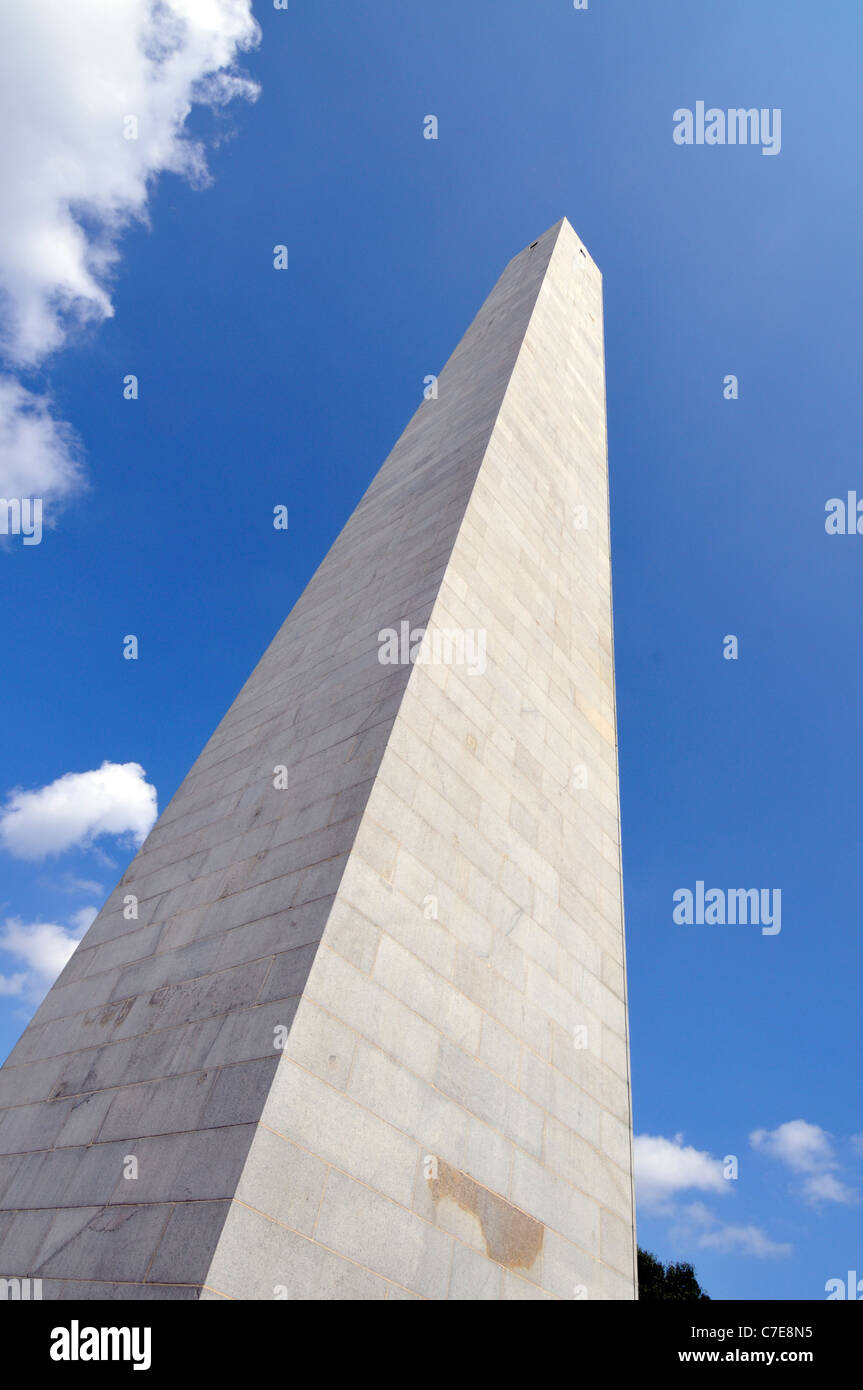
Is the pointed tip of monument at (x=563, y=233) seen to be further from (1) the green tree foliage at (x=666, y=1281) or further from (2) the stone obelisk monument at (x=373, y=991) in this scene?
(1) the green tree foliage at (x=666, y=1281)

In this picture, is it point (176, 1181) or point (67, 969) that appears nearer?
point (176, 1181)

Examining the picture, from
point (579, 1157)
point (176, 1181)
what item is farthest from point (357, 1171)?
point (579, 1157)

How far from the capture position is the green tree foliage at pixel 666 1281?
31103 millimetres

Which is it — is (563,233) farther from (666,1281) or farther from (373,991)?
(666,1281)

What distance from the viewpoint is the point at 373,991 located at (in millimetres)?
7020

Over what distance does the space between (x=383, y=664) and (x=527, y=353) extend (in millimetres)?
11042

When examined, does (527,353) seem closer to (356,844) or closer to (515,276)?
(515,276)

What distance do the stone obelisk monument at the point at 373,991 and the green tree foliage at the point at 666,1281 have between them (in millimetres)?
28471

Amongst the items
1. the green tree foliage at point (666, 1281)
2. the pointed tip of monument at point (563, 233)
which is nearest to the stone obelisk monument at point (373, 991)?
the pointed tip of monument at point (563, 233)

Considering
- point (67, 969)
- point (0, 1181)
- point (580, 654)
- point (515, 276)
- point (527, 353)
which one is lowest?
point (0, 1181)

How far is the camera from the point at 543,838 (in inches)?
410

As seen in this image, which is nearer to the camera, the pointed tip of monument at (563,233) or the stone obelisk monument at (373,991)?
the stone obelisk monument at (373,991)

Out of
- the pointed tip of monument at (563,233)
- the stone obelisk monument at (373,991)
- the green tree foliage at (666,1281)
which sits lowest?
the green tree foliage at (666,1281)
